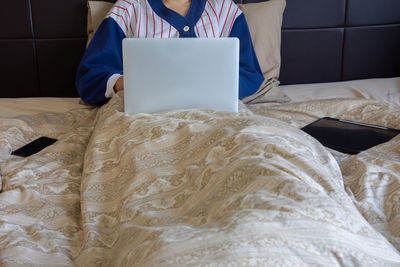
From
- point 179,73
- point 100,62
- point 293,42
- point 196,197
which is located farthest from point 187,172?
point 293,42

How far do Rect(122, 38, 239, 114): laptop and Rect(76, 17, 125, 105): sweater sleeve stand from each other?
0.47 metres

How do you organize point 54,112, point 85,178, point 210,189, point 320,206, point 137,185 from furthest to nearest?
point 54,112
point 85,178
point 137,185
point 210,189
point 320,206

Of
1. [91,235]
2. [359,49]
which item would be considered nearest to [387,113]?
[359,49]

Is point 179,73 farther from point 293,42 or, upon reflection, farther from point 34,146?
point 293,42

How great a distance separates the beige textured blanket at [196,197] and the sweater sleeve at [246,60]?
0.40 meters

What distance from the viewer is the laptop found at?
54.1 inches

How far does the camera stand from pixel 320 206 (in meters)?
0.84

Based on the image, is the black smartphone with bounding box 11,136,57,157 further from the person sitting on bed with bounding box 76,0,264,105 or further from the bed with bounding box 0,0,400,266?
the person sitting on bed with bounding box 76,0,264,105

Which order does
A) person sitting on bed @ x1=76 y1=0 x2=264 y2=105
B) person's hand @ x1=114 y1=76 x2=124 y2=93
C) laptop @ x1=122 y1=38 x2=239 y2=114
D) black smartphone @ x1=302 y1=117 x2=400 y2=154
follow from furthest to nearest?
person sitting on bed @ x1=76 y1=0 x2=264 y2=105, person's hand @ x1=114 y1=76 x2=124 y2=93, black smartphone @ x1=302 y1=117 x2=400 y2=154, laptop @ x1=122 y1=38 x2=239 y2=114

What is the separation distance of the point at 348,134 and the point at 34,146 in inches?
40.3

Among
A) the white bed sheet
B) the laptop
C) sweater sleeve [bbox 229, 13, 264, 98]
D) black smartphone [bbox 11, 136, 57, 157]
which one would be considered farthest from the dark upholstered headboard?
the laptop

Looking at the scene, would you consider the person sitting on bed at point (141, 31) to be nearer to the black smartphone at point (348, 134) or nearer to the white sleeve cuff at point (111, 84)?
the white sleeve cuff at point (111, 84)

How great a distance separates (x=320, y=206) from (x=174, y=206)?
0.33 meters

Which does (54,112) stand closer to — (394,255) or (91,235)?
(91,235)
